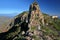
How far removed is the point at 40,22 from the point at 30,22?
10204mm

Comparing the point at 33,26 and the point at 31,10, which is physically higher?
the point at 31,10

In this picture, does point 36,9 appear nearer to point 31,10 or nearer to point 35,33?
point 31,10

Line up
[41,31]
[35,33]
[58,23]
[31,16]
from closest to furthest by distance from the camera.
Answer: [35,33], [41,31], [31,16], [58,23]

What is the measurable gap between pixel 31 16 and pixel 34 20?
3207 millimetres

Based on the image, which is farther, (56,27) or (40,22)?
(56,27)

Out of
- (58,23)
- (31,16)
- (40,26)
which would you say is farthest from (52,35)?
(58,23)

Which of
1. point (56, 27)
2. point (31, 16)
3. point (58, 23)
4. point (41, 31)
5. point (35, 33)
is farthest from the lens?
point (58, 23)

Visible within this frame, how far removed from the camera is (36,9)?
139 metres

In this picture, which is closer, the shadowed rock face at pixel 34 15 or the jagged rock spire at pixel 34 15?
the jagged rock spire at pixel 34 15

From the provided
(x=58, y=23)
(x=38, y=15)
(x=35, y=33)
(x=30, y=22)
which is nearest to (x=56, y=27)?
(x=58, y=23)

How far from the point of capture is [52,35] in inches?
5290

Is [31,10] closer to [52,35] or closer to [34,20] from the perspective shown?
[34,20]

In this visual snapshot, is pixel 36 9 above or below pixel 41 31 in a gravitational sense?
above

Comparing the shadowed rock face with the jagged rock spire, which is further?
the shadowed rock face
